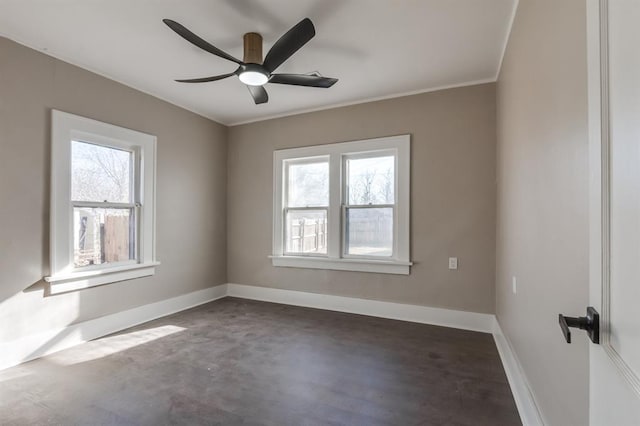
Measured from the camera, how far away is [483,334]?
3.15 meters

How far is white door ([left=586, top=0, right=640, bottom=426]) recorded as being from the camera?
589 millimetres

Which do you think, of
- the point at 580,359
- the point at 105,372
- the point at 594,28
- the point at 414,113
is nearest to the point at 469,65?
the point at 414,113

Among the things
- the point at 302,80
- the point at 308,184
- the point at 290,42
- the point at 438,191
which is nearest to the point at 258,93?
the point at 302,80

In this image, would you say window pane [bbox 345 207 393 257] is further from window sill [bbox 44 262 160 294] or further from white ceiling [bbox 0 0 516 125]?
window sill [bbox 44 262 160 294]

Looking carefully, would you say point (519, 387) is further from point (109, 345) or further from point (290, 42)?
point (109, 345)

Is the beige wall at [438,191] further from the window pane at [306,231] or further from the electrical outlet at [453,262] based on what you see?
the window pane at [306,231]

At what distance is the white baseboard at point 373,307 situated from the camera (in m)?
3.29

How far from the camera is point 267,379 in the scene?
2.26 meters

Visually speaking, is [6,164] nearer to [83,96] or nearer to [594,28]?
[83,96]

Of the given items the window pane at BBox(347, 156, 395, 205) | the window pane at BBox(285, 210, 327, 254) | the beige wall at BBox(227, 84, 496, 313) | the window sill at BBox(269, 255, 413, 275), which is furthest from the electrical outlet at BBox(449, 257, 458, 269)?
the window pane at BBox(285, 210, 327, 254)

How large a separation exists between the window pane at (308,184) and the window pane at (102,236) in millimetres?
1997

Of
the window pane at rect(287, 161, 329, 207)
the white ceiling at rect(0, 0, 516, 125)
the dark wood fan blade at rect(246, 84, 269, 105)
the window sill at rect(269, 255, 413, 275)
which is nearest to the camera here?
the white ceiling at rect(0, 0, 516, 125)

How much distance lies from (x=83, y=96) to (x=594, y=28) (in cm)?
379

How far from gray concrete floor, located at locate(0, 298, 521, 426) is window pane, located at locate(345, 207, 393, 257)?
3.03 ft
